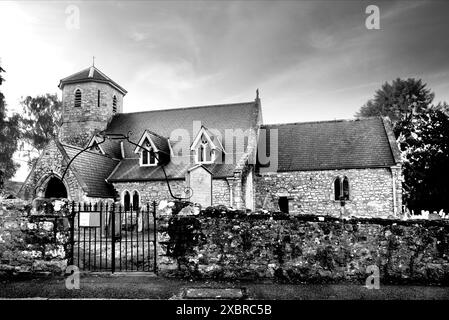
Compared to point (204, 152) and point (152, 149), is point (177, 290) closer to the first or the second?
point (204, 152)

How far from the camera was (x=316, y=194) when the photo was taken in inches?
944

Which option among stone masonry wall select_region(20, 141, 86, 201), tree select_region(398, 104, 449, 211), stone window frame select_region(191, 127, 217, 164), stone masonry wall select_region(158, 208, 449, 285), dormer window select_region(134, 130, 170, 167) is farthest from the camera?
tree select_region(398, 104, 449, 211)

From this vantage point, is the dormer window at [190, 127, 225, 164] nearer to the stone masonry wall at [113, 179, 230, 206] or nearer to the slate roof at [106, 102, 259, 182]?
the slate roof at [106, 102, 259, 182]

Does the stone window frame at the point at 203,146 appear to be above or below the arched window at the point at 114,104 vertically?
below

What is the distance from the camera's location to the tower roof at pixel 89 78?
29.8m

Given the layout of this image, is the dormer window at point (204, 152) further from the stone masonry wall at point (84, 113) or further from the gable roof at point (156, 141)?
the stone masonry wall at point (84, 113)

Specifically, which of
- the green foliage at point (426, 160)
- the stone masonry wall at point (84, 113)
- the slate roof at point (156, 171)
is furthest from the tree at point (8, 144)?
the green foliage at point (426, 160)

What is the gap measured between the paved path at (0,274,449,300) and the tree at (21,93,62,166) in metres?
35.9

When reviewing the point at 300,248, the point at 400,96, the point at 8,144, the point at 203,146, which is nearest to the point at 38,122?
the point at 8,144

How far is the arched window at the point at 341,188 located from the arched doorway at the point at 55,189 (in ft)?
60.9

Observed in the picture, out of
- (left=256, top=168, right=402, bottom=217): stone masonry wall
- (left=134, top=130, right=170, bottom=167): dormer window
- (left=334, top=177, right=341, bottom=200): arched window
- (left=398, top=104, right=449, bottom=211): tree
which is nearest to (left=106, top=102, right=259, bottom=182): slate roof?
(left=134, top=130, right=170, bottom=167): dormer window

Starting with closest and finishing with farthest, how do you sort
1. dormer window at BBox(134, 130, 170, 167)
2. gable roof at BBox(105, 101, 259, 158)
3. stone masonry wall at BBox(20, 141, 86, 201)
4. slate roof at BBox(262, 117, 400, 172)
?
stone masonry wall at BBox(20, 141, 86, 201) → slate roof at BBox(262, 117, 400, 172) → dormer window at BBox(134, 130, 170, 167) → gable roof at BBox(105, 101, 259, 158)

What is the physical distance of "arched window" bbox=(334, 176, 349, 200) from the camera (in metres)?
23.5
